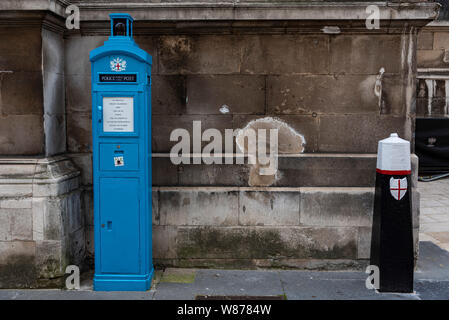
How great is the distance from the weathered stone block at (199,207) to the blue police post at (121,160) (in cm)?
53

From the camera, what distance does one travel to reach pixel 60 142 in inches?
208

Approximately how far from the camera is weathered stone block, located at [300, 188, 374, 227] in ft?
17.6

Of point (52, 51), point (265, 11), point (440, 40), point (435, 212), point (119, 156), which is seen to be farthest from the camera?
A: point (440, 40)

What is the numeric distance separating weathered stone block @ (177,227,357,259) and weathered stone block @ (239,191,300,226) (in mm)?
100

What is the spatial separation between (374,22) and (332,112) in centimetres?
117

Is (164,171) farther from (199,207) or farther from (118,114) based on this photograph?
(118,114)

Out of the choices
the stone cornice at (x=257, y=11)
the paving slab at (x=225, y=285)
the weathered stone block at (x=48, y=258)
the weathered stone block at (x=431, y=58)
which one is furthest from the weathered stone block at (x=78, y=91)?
the weathered stone block at (x=431, y=58)

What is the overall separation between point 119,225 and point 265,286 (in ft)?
5.77

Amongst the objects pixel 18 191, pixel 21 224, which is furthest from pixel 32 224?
pixel 18 191

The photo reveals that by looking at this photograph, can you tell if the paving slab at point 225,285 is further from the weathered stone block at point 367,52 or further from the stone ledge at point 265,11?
the stone ledge at point 265,11

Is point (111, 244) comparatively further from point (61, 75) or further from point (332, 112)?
point (332, 112)

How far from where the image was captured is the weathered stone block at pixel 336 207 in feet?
17.6

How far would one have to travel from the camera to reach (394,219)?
4590mm

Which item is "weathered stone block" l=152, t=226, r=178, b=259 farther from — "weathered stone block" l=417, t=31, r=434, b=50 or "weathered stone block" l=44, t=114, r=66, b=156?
"weathered stone block" l=417, t=31, r=434, b=50
